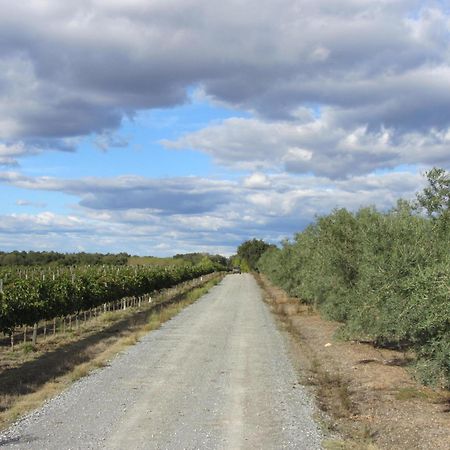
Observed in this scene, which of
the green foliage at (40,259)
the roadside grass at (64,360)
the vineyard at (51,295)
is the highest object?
the green foliage at (40,259)

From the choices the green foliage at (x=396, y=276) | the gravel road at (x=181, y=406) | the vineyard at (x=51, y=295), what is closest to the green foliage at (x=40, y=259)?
the vineyard at (x=51, y=295)

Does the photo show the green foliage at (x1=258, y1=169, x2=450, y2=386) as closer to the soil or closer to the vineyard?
the soil

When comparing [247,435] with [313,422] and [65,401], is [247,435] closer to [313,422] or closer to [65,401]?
[313,422]

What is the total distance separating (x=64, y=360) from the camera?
16.7 metres

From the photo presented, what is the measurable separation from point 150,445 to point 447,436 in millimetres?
4759

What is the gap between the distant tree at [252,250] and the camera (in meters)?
175

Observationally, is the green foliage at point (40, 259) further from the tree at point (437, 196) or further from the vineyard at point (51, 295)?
the tree at point (437, 196)

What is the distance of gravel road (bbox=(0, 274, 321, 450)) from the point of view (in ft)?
27.8

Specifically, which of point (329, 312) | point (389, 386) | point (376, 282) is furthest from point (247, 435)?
point (329, 312)

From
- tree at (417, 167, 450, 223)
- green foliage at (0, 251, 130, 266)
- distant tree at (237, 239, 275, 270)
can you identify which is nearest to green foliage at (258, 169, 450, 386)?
tree at (417, 167, 450, 223)

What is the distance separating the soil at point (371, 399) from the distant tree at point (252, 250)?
154 metres

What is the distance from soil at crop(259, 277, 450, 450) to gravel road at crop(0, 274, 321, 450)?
50cm

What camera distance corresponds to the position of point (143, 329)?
24.6 metres

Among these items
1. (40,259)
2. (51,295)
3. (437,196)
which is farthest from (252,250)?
(437,196)
